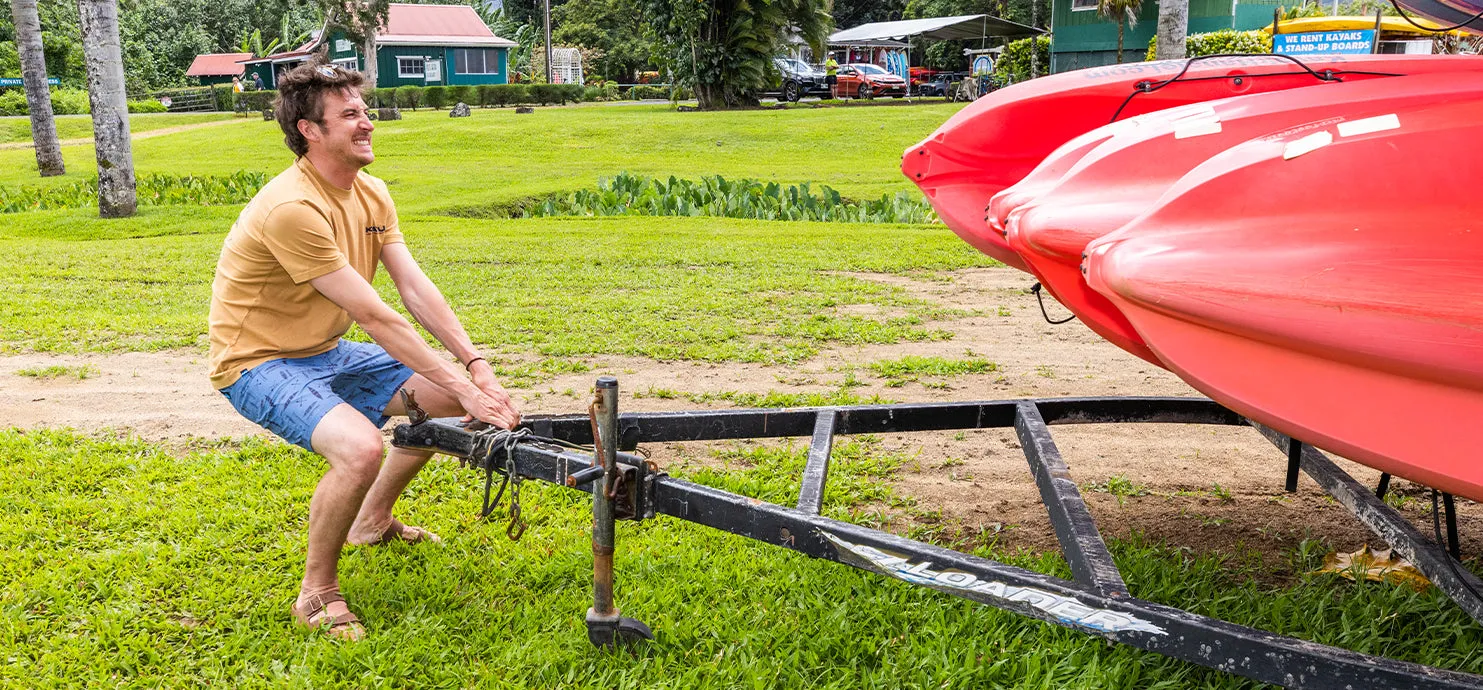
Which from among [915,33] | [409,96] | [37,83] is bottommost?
[37,83]

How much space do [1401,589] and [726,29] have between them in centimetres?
2693

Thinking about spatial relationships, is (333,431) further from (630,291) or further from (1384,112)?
(630,291)

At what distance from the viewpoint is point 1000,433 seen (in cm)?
512

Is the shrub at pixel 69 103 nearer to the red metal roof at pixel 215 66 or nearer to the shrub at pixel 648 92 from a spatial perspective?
the shrub at pixel 648 92

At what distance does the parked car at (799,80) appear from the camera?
34281 millimetres

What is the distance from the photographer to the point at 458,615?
132 inches

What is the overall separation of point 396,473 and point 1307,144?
268 cm

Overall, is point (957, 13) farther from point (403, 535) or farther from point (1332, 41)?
point (403, 535)

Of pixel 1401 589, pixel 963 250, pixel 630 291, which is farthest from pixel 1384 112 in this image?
pixel 963 250

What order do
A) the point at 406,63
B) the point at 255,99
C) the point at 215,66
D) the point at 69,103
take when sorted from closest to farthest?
1. the point at 69,103
2. the point at 255,99
3. the point at 406,63
4. the point at 215,66

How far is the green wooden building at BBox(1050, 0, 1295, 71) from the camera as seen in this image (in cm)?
2792

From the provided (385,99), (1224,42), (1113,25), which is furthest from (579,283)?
(385,99)

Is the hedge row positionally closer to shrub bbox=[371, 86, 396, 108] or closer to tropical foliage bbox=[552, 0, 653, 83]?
shrub bbox=[371, 86, 396, 108]

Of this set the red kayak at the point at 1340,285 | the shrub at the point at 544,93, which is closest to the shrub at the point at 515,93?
the shrub at the point at 544,93
